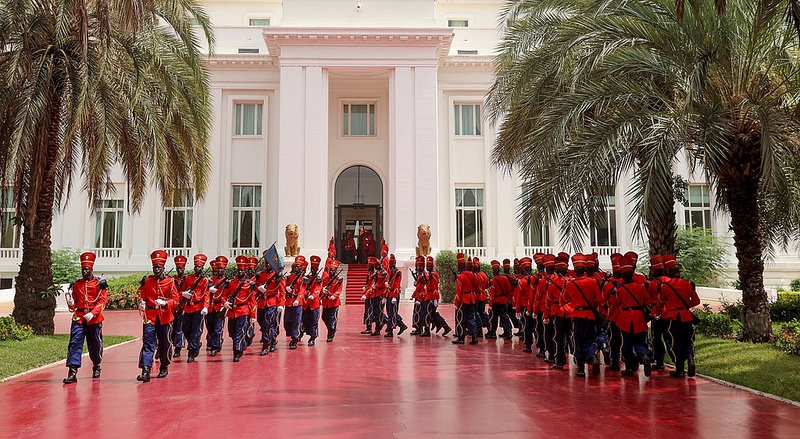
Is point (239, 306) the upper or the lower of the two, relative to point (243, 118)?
lower

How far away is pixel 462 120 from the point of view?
1078 inches

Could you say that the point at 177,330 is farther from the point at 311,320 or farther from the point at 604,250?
the point at 604,250

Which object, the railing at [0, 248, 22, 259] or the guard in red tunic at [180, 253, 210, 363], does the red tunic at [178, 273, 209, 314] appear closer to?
the guard in red tunic at [180, 253, 210, 363]

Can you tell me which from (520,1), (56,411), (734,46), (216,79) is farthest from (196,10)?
(216,79)

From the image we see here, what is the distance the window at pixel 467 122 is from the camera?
27.3 meters

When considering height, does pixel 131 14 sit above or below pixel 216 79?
below

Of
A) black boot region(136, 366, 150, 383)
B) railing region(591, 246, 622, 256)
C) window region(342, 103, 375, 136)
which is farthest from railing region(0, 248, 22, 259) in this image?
railing region(591, 246, 622, 256)

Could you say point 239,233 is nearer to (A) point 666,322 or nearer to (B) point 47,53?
Answer: (B) point 47,53

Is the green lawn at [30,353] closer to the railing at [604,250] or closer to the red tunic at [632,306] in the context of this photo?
the red tunic at [632,306]

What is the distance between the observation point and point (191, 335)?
31.4ft

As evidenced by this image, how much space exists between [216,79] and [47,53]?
15933 mm

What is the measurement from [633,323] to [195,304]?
6.76 metres

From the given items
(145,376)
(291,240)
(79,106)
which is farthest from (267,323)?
(291,240)

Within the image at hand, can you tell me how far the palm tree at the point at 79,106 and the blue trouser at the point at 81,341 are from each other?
371cm
